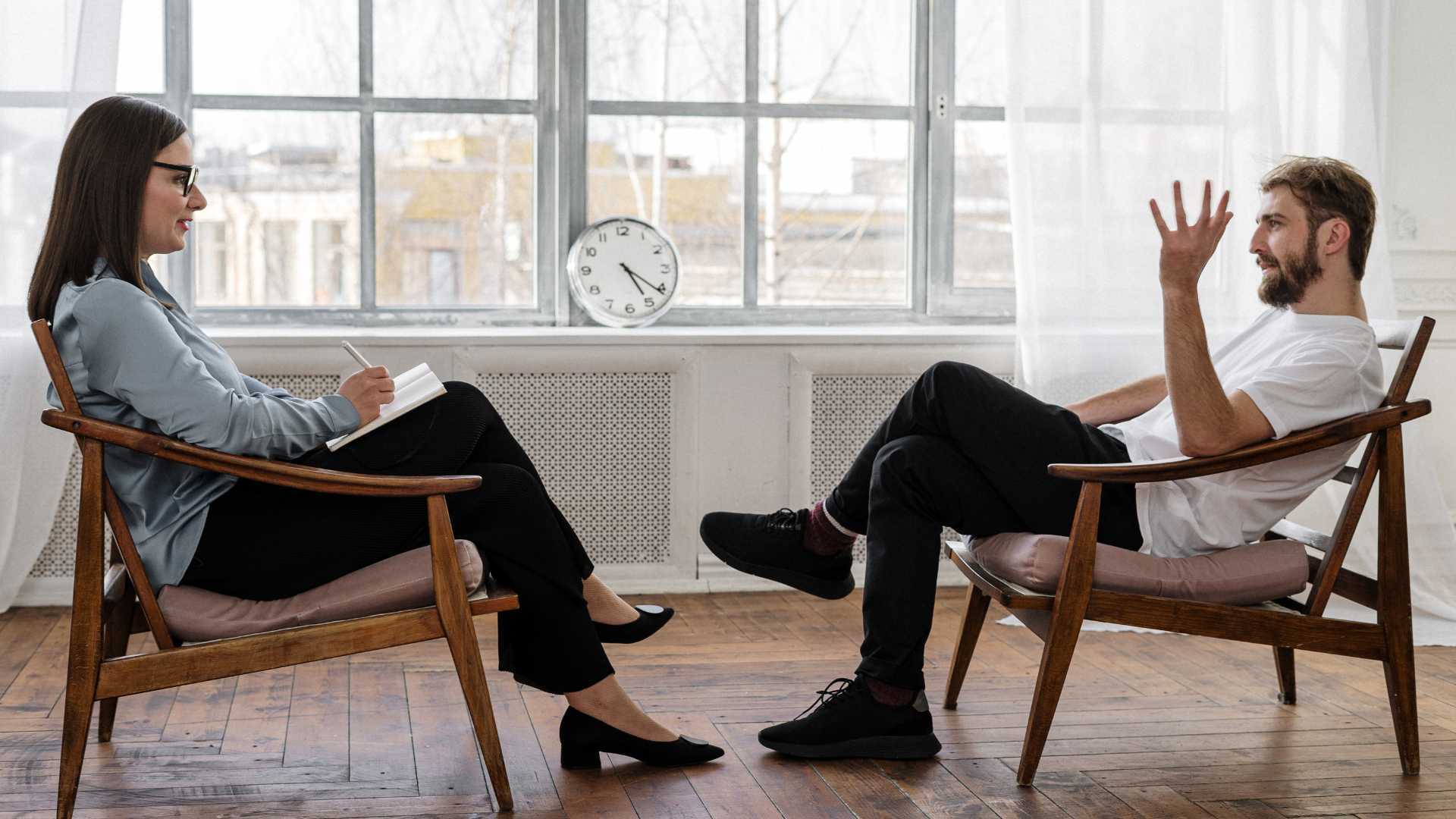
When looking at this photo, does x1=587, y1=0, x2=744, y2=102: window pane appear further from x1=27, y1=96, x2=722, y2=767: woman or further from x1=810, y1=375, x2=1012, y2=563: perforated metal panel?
x1=27, y1=96, x2=722, y2=767: woman

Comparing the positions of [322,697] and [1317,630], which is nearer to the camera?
[1317,630]

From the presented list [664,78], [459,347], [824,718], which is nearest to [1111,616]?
[824,718]

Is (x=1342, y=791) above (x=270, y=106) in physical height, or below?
below

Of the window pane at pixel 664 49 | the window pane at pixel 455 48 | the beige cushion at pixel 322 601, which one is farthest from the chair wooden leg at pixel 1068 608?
the window pane at pixel 455 48

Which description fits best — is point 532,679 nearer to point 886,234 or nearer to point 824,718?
point 824,718

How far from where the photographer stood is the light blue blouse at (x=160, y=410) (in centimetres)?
204

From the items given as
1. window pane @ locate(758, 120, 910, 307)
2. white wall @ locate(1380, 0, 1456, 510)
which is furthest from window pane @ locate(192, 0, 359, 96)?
white wall @ locate(1380, 0, 1456, 510)

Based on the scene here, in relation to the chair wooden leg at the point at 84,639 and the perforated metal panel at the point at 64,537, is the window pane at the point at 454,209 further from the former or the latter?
the chair wooden leg at the point at 84,639

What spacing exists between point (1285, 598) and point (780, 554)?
921 millimetres

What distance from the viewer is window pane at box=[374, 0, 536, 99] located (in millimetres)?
3969

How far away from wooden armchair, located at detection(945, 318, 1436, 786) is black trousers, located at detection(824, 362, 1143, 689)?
114mm

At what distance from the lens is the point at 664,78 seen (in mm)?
4098

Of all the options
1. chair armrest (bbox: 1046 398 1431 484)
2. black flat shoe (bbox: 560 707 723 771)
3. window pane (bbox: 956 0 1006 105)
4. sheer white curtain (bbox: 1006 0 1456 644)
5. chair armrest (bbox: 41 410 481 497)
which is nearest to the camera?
chair armrest (bbox: 41 410 481 497)

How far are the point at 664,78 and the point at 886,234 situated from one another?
83 centimetres
